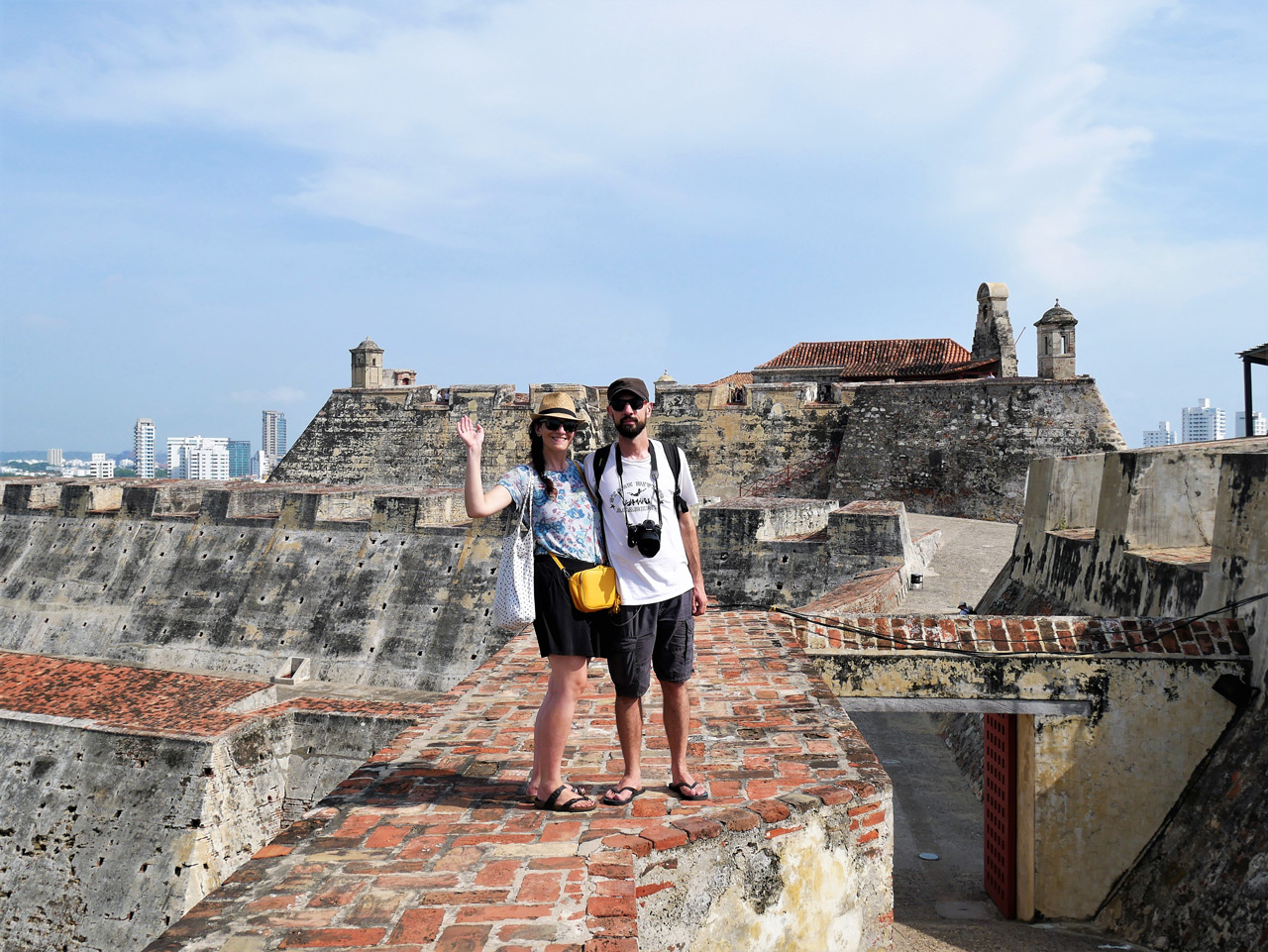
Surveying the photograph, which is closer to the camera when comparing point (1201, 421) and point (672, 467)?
point (672, 467)

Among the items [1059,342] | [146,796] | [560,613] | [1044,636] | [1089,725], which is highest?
[1059,342]

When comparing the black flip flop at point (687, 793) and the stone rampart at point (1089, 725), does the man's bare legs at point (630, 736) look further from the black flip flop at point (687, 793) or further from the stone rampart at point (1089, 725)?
the stone rampart at point (1089, 725)

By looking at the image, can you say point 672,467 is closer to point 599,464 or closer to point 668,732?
point 599,464

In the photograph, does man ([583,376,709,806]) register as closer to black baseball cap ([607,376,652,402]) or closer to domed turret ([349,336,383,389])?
black baseball cap ([607,376,652,402])

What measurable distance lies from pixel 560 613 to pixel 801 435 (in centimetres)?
1934

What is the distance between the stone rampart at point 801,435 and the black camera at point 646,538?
58.4 feet

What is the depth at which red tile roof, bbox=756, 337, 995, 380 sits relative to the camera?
86.6 ft

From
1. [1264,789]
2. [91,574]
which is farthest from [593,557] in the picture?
[91,574]

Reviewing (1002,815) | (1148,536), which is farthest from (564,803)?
(1148,536)

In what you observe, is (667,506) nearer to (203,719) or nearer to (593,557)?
(593,557)

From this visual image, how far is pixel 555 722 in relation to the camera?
3.26 m

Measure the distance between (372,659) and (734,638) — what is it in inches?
289

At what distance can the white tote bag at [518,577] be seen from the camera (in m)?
3.21

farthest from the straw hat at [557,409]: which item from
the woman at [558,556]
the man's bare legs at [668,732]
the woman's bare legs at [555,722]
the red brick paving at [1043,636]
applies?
the red brick paving at [1043,636]
